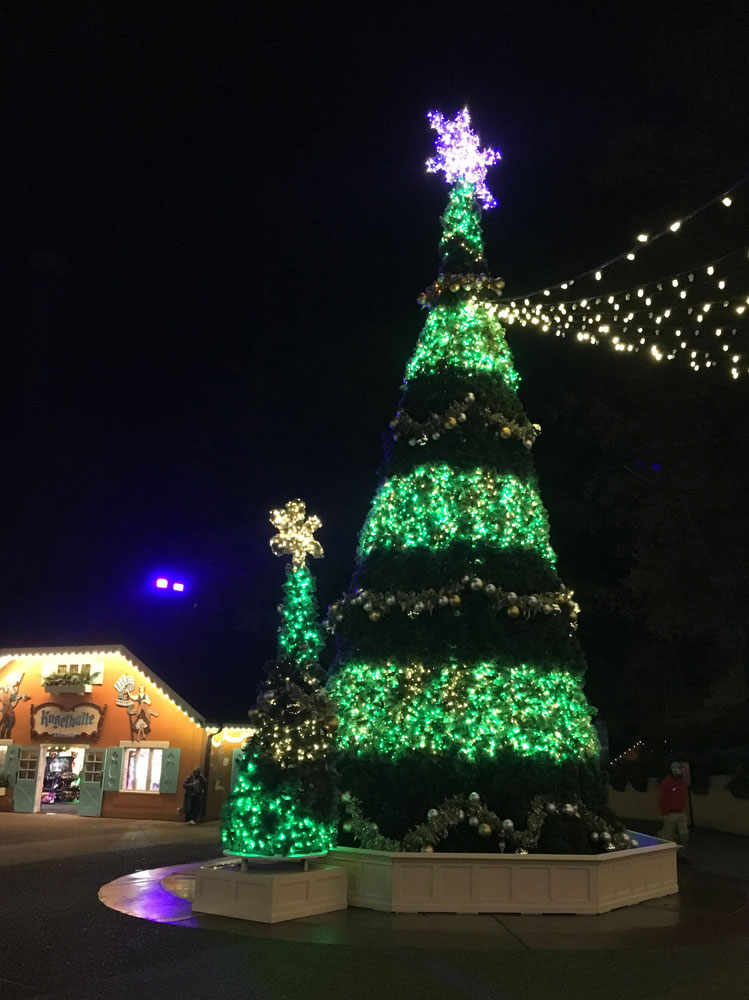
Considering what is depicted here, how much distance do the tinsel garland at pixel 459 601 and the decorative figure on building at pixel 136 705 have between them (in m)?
13.1

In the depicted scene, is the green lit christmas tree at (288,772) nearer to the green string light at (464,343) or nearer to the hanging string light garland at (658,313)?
the green string light at (464,343)

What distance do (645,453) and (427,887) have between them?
14908 mm

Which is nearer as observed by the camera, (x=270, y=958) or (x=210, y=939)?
(x=270, y=958)

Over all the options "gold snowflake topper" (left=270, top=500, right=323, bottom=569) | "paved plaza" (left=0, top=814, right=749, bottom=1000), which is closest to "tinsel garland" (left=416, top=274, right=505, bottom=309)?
"gold snowflake topper" (left=270, top=500, right=323, bottom=569)

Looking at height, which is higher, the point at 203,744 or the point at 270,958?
the point at 203,744

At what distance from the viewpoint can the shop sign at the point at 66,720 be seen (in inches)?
862

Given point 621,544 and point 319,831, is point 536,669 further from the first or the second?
point 621,544

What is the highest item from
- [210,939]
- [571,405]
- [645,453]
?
[571,405]

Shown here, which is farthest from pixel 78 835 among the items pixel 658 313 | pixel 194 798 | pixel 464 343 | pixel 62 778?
pixel 658 313

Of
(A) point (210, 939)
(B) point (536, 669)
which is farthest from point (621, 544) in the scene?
(A) point (210, 939)

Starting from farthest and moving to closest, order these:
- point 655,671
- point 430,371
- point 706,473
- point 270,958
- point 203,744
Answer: point 655,671 < point 203,744 < point 706,473 < point 430,371 < point 270,958

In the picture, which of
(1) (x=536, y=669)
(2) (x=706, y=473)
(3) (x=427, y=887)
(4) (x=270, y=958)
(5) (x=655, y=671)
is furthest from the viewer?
(5) (x=655, y=671)

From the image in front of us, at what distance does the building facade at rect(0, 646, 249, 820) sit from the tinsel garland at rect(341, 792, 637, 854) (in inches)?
481

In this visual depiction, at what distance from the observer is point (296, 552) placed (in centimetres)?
966
